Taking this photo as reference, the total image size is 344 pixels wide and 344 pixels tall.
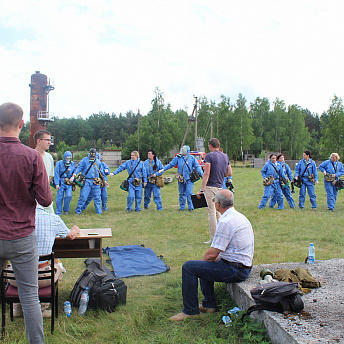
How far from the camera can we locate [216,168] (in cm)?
652

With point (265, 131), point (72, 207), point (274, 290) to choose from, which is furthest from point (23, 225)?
point (265, 131)

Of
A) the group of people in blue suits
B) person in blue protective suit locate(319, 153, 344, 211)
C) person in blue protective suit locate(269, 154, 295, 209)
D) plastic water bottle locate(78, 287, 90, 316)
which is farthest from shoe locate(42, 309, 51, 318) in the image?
person in blue protective suit locate(319, 153, 344, 211)

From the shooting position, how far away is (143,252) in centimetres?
640

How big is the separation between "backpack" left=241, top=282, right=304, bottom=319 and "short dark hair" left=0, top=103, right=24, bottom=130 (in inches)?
106

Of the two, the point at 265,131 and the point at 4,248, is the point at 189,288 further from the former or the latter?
the point at 265,131

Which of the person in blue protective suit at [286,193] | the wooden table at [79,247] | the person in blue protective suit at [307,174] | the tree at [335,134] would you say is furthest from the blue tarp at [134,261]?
the tree at [335,134]

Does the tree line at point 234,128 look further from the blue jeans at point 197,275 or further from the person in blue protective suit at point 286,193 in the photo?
the blue jeans at point 197,275

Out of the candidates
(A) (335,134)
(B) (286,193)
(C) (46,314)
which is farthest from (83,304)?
(A) (335,134)

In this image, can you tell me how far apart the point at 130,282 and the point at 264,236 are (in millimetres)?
3670

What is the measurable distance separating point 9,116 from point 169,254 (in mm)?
4391

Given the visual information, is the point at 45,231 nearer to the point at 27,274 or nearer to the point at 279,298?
the point at 27,274

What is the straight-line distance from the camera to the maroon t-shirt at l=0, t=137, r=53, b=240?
2512 mm

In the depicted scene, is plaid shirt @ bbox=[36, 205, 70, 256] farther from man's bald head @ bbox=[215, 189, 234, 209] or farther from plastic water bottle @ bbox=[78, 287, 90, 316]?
man's bald head @ bbox=[215, 189, 234, 209]

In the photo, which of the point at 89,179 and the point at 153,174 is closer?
the point at 89,179
